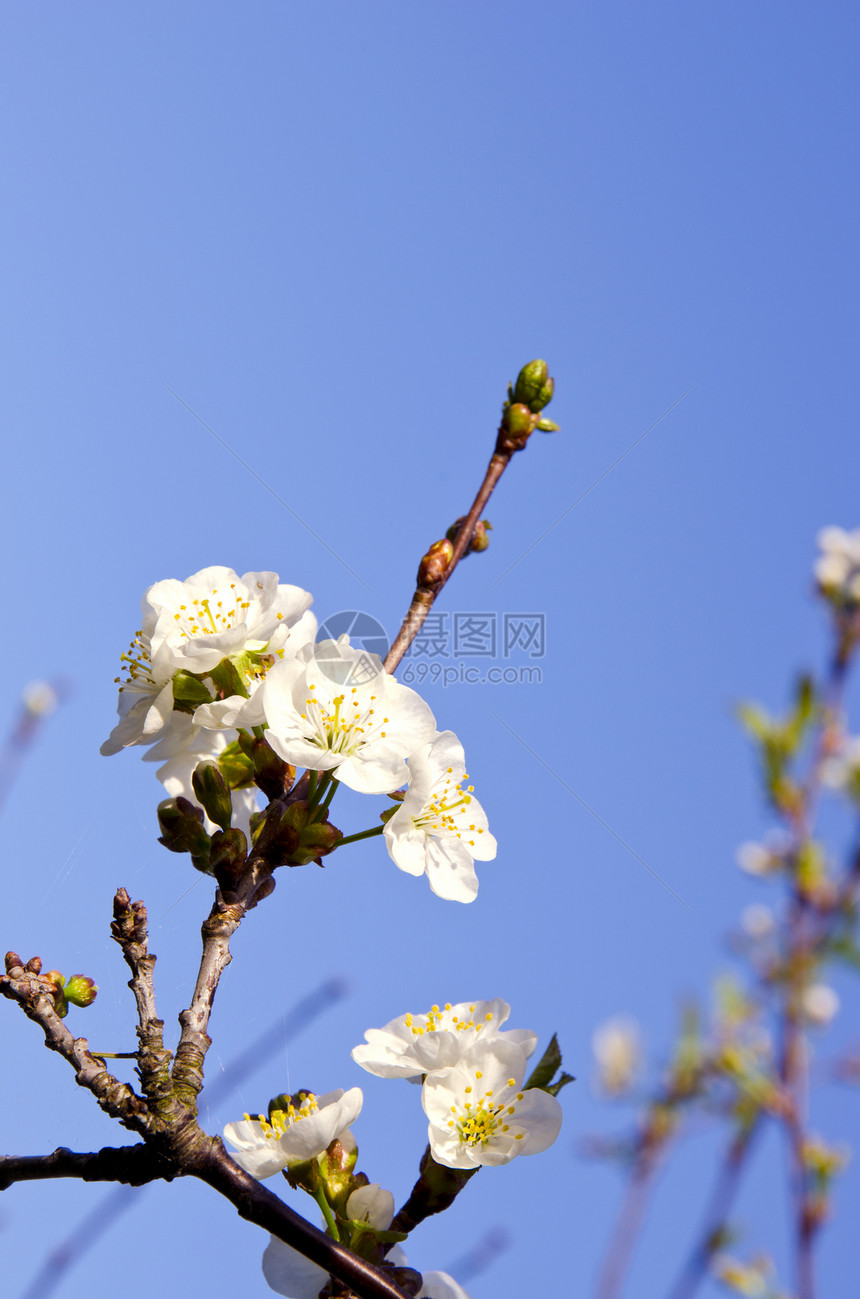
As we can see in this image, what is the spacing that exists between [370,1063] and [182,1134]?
29 cm

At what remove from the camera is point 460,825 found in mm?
1306

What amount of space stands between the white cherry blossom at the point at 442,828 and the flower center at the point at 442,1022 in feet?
0.49

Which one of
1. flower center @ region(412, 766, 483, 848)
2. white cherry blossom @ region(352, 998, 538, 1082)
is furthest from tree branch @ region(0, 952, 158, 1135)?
flower center @ region(412, 766, 483, 848)

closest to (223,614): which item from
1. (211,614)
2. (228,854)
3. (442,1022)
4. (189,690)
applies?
(211,614)

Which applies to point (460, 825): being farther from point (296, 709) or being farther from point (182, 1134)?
point (182, 1134)

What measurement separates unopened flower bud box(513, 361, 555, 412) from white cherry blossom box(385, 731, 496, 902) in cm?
50

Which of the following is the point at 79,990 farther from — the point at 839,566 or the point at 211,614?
the point at 839,566

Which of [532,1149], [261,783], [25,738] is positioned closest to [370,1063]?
[532,1149]

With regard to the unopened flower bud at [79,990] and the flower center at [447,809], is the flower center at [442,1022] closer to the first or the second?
the flower center at [447,809]

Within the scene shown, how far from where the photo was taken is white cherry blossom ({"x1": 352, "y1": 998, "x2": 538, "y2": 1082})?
3.82 ft

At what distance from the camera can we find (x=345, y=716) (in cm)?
121

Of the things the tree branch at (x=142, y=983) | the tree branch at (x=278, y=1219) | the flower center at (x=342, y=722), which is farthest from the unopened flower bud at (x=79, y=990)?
the flower center at (x=342, y=722)

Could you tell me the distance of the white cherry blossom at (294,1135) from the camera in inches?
44.2

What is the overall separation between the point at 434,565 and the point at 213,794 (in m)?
0.42
